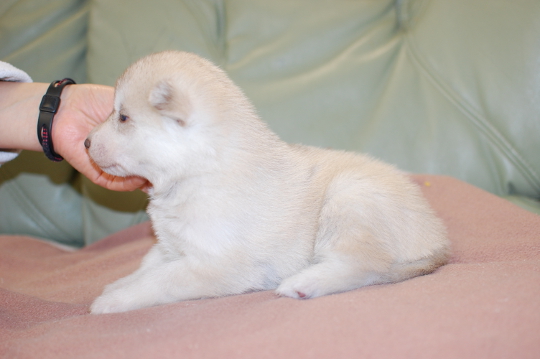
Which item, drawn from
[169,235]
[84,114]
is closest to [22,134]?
[84,114]

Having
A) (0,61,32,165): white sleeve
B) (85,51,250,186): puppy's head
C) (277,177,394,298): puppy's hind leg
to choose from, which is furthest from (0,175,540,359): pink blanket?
(0,61,32,165): white sleeve

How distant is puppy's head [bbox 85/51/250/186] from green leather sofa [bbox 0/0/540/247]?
113 cm

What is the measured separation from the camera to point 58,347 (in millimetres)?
1201

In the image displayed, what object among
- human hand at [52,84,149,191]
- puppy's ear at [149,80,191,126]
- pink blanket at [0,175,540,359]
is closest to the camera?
pink blanket at [0,175,540,359]

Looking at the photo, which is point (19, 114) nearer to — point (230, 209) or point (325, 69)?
point (230, 209)

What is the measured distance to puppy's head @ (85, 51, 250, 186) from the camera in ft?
5.06

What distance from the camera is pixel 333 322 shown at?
1.18 m

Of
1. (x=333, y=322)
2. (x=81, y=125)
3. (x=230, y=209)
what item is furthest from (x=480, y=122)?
(x=81, y=125)

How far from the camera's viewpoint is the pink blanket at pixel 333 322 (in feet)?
3.51

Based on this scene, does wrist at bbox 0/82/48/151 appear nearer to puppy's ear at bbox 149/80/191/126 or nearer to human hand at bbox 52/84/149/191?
human hand at bbox 52/84/149/191

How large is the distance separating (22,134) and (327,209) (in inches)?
69.5

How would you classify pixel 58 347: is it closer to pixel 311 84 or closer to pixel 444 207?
pixel 444 207

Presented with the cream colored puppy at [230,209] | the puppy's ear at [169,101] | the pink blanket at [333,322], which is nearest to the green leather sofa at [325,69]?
the pink blanket at [333,322]

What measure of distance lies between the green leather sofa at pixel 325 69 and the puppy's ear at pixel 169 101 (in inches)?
49.9
